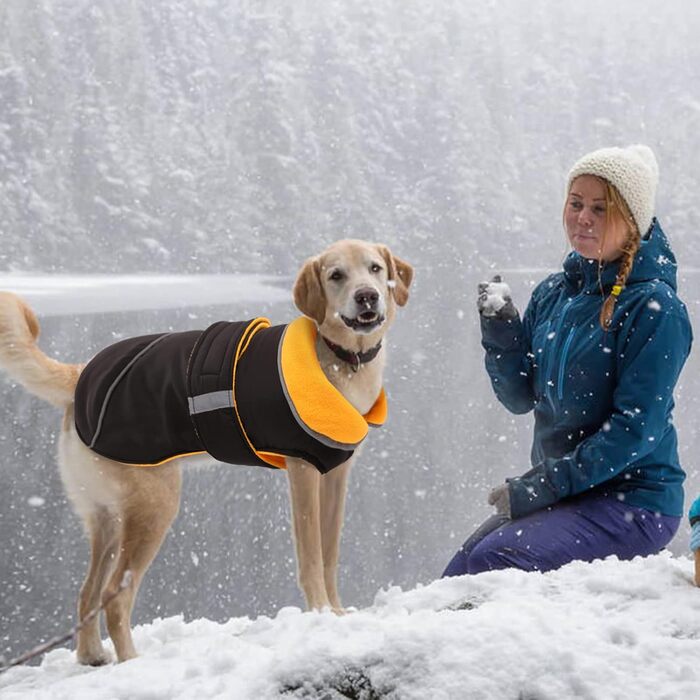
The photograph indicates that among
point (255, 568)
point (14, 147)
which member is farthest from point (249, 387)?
point (14, 147)

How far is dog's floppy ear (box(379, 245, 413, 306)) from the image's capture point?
348 cm

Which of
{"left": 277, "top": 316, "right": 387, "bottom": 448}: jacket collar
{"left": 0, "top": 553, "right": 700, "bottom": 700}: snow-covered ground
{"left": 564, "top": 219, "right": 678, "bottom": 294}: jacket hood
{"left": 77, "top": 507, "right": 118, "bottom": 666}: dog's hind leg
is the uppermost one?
{"left": 564, "top": 219, "right": 678, "bottom": 294}: jacket hood

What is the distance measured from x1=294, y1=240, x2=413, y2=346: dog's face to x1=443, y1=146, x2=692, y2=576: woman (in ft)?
2.48

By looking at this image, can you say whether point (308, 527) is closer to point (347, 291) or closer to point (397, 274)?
point (347, 291)

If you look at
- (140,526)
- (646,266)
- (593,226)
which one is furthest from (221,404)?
(646,266)

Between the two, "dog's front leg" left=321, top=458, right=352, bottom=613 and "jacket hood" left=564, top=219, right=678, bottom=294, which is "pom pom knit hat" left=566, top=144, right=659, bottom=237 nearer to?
"jacket hood" left=564, top=219, right=678, bottom=294

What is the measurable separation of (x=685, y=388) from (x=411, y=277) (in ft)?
80.4

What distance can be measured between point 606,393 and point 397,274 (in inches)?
42.0

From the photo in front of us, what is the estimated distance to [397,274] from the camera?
11.6ft

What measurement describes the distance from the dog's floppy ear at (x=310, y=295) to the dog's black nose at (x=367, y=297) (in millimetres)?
193

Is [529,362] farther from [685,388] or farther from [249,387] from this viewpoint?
[685,388]

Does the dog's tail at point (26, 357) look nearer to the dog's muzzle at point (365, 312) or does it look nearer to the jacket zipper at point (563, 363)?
the dog's muzzle at point (365, 312)

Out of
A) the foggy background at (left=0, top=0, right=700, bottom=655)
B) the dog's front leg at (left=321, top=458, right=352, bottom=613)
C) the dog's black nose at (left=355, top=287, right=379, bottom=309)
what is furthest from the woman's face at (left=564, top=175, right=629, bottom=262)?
the foggy background at (left=0, top=0, right=700, bottom=655)

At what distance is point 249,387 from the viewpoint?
3.03 metres
